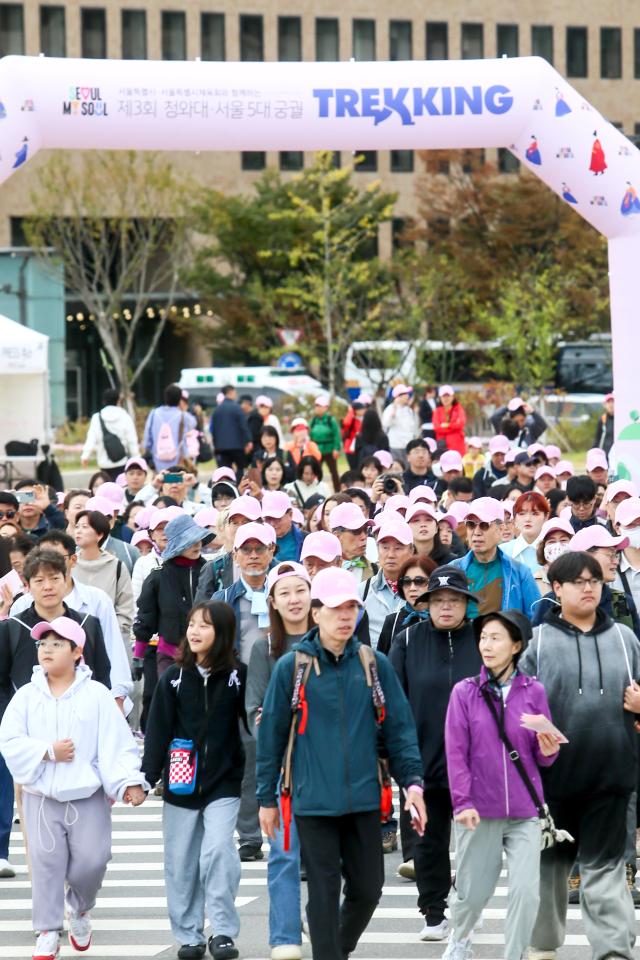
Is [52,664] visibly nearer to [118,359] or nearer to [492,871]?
[492,871]

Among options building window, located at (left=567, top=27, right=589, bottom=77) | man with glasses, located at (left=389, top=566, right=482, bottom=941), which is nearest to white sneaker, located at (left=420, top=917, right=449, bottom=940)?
man with glasses, located at (left=389, top=566, right=482, bottom=941)

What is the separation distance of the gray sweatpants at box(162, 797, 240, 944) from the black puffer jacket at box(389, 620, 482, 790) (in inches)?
36.2

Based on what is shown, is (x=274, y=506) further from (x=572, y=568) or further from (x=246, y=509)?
(x=572, y=568)

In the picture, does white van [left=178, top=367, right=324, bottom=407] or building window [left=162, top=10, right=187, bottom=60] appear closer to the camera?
white van [left=178, top=367, right=324, bottom=407]

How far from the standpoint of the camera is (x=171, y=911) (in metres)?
8.41

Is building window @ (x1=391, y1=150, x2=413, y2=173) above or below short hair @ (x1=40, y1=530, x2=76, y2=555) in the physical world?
above

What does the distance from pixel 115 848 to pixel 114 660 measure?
6.67 ft

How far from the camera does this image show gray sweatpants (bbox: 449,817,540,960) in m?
7.39

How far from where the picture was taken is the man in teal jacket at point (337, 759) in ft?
23.8

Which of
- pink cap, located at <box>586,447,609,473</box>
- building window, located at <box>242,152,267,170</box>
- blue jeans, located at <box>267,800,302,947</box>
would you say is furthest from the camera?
building window, located at <box>242,152,267,170</box>

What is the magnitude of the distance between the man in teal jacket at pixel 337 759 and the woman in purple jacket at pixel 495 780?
0.81ft

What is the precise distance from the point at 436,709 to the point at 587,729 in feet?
3.32

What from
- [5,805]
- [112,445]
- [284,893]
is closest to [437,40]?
[112,445]

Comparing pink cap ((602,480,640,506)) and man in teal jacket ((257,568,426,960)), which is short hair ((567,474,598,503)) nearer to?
pink cap ((602,480,640,506))
